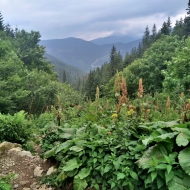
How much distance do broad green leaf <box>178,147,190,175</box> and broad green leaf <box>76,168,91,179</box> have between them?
115 centimetres

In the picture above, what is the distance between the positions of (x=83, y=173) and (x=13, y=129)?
3142 millimetres

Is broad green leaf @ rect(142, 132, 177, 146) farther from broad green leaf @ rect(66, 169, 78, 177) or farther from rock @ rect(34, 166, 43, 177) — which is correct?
rock @ rect(34, 166, 43, 177)

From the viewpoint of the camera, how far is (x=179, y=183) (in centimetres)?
237

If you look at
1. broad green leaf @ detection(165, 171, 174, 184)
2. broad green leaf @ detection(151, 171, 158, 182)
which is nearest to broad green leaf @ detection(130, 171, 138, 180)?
broad green leaf @ detection(151, 171, 158, 182)

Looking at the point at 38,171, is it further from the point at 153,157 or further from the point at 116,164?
the point at 153,157

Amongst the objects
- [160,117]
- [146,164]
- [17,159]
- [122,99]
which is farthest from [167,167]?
[17,159]

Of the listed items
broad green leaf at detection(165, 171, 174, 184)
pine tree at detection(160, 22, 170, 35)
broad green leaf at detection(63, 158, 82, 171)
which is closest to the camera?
broad green leaf at detection(165, 171, 174, 184)

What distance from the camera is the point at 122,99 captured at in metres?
3.30

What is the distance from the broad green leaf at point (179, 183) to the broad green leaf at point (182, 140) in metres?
0.35

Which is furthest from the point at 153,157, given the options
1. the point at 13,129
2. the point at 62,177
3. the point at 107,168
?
the point at 13,129

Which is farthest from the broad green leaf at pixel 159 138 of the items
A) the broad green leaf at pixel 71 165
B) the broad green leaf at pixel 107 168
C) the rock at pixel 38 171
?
the rock at pixel 38 171

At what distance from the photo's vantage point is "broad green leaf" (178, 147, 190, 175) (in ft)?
7.71

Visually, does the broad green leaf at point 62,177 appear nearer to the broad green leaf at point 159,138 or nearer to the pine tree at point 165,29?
the broad green leaf at point 159,138

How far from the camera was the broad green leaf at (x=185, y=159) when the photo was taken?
2.35 metres
